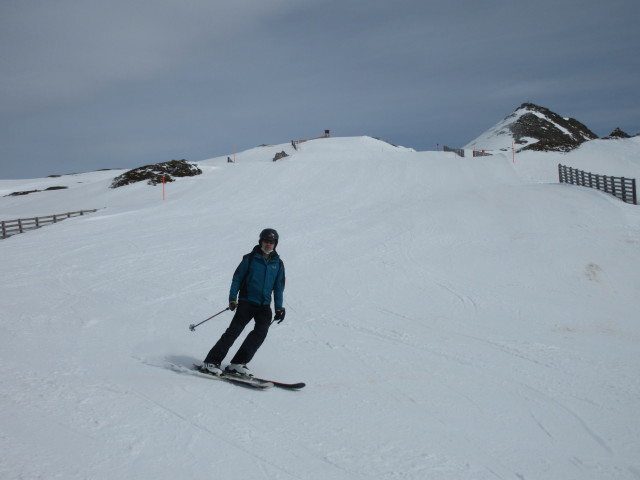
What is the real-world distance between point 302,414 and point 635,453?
316 cm

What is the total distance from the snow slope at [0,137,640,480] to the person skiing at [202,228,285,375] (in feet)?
1.11

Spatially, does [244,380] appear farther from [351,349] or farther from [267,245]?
[351,349]

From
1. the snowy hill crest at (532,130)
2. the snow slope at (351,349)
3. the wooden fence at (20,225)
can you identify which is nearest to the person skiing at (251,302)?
the snow slope at (351,349)

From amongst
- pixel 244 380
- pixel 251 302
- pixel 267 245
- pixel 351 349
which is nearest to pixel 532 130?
pixel 351 349

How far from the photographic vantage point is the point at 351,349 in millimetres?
6926

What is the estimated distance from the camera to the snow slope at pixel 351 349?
3.83 metres

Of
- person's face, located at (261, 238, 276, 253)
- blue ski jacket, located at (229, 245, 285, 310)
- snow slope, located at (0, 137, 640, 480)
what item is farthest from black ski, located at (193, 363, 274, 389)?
person's face, located at (261, 238, 276, 253)

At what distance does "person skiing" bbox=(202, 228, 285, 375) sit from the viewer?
17.8 ft

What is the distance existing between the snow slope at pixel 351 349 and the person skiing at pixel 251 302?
338mm

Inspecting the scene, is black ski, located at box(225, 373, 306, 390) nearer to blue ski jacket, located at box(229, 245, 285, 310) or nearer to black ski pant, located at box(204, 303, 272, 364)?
black ski pant, located at box(204, 303, 272, 364)

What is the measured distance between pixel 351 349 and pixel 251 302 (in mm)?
2166

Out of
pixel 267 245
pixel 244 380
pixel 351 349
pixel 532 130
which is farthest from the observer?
pixel 532 130

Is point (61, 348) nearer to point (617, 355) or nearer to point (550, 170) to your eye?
point (617, 355)

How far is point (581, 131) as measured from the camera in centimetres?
11194
